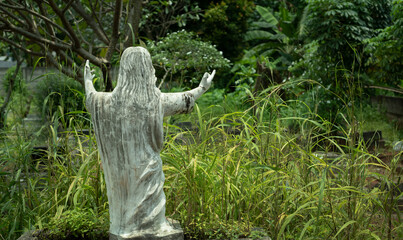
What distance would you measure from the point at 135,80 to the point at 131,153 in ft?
1.54

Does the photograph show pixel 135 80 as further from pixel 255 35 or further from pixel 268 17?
pixel 268 17

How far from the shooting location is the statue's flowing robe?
2.91 metres

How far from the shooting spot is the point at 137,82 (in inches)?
115

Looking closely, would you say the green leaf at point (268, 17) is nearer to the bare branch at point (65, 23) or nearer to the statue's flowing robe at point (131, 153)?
the bare branch at point (65, 23)

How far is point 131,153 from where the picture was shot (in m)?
2.94

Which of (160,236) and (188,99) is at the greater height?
(188,99)

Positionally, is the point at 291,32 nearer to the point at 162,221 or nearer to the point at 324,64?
the point at 324,64

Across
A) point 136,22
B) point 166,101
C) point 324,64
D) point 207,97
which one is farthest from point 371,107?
point 166,101

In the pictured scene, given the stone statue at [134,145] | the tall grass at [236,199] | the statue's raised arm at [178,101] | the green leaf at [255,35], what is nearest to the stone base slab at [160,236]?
the stone statue at [134,145]

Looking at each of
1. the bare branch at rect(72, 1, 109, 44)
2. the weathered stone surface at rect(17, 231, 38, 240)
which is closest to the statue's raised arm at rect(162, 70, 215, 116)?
the weathered stone surface at rect(17, 231, 38, 240)

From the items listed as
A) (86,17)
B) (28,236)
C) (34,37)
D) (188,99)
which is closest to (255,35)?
(86,17)

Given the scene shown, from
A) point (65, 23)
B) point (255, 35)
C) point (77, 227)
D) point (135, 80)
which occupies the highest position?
point (65, 23)

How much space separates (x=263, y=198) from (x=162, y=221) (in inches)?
37.4

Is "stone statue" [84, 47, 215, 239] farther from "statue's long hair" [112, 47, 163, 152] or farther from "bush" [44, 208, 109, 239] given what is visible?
"bush" [44, 208, 109, 239]
